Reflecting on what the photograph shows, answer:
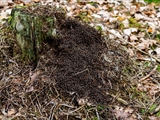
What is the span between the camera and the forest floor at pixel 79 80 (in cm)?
226

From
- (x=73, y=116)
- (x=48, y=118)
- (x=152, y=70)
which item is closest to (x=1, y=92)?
(x=48, y=118)

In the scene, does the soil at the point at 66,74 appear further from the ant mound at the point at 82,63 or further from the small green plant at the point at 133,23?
the small green plant at the point at 133,23

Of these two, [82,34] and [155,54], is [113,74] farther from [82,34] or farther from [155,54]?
[155,54]

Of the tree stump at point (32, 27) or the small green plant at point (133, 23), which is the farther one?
the small green plant at point (133, 23)

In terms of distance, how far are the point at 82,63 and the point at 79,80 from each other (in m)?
0.18

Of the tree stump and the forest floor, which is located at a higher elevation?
the tree stump

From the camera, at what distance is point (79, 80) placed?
2.38m

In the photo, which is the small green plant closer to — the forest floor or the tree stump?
the forest floor

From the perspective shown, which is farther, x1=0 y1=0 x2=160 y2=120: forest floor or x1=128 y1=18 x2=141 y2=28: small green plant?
x1=128 y1=18 x2=141 y2=28: small green plant

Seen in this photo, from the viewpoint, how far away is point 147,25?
148 inches

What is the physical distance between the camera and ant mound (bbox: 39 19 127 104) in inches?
91.9

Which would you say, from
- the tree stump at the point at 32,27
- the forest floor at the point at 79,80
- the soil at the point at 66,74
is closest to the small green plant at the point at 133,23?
the forest floor at the point at 79,80

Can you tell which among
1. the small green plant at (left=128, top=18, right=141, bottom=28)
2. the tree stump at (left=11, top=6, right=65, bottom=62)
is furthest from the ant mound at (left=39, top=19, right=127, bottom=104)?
the small green plant at (left=128, top=18, right=141, bottom=28)

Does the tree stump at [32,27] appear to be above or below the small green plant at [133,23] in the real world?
above
